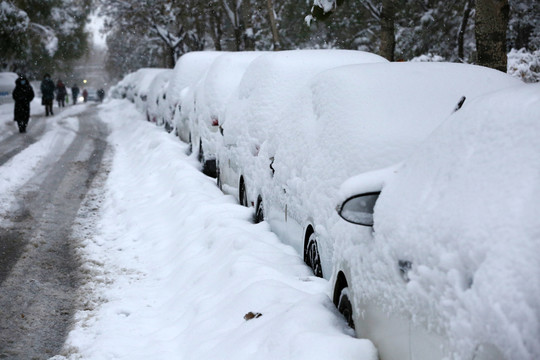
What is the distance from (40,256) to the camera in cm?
695

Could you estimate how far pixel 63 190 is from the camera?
10.9 meters

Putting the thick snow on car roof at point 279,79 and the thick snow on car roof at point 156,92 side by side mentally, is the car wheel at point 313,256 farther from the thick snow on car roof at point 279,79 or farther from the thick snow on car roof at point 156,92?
the thick snow on car roof at point 156,92

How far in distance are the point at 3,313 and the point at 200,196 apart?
3.71 meters

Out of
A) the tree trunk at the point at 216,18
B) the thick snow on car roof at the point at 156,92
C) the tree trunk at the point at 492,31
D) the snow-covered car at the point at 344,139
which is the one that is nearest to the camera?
the snow-covered car at the point at 344,139

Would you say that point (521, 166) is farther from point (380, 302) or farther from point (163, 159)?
point (163, 159)

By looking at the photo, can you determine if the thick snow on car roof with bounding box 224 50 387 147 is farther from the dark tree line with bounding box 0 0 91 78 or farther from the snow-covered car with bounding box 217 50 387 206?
the dark tree line with bounding box 0 0 91 78

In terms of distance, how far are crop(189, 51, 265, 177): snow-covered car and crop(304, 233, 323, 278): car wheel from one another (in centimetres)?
496

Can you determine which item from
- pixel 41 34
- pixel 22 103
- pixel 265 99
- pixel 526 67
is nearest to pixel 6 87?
pixel 41 34

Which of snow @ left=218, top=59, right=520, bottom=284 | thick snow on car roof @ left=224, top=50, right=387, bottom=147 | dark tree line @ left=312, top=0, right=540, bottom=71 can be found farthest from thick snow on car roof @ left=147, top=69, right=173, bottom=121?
snow @ left=218, top=59, right=520, bottom=284

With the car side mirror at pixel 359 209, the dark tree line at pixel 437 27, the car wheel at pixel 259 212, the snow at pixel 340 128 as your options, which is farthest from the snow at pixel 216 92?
the car side mirror at pixel 359 209

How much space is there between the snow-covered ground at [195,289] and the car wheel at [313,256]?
0.07 metres

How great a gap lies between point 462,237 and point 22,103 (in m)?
20.0

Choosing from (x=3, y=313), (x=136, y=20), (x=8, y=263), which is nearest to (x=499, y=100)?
(x=3, y=313)

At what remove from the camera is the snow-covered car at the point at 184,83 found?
14875mm
